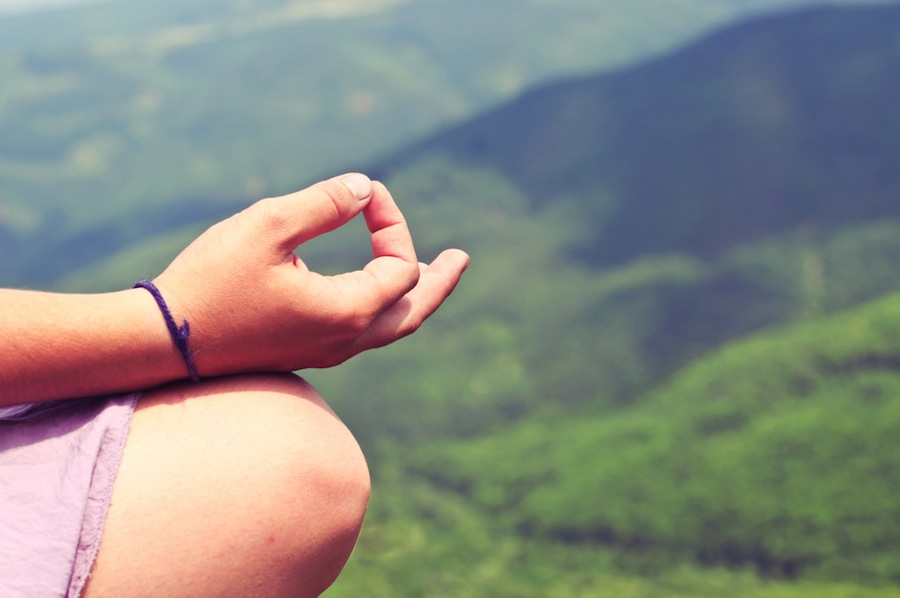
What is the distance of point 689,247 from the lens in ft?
173

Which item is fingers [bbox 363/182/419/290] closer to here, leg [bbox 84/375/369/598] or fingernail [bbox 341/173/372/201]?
fingernail [bbox 341/173/372/201]

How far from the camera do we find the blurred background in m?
33.4

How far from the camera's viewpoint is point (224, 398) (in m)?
1.05

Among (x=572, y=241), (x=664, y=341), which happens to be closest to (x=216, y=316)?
(x=664, y=341)

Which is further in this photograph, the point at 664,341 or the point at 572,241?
the point at 572,241

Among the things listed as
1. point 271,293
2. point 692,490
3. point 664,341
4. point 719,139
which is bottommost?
point 271,293

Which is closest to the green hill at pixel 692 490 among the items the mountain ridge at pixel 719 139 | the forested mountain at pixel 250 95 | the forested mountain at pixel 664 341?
the forested mountain at pixel 664 341

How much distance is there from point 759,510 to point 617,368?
1401cm

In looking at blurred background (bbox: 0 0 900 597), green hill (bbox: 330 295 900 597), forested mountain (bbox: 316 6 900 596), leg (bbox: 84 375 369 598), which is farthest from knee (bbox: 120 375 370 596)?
green hill (bbox: 330 295 900 597)

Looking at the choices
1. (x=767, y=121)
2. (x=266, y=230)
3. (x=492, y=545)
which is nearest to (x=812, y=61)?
(x=767, y=121)

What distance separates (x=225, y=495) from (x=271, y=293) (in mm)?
230

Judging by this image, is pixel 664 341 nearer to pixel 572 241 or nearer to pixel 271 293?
pixel 572 241

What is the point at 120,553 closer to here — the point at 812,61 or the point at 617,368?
the point at 617,368

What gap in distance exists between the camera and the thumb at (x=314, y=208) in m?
1.05
